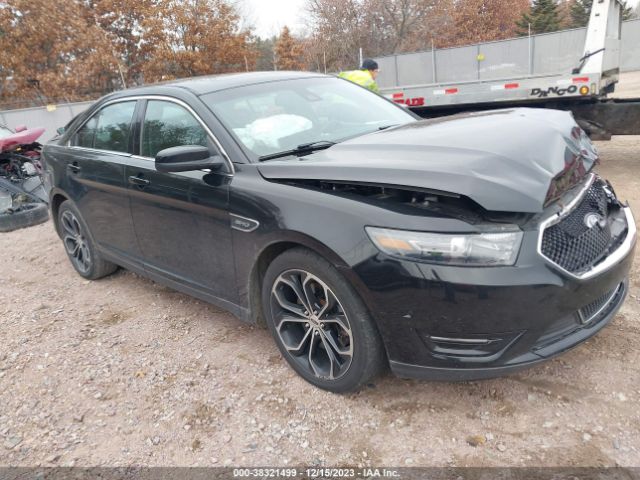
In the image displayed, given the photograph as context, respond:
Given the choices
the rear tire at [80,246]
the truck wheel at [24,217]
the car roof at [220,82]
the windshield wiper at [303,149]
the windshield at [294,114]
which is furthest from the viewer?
the truck wheel at [24,217]

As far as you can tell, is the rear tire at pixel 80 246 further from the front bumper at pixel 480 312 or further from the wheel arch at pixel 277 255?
the front bumper at pixel 480 312

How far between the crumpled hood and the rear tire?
2.54m

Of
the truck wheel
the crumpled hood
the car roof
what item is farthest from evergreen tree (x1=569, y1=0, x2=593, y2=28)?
the crumpled hood

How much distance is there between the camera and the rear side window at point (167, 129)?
3.15 meters

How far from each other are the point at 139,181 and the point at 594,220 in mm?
2825

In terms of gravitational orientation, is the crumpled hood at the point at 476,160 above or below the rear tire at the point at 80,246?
A: above

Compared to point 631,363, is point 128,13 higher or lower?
higher

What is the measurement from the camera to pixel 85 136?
14.3ft

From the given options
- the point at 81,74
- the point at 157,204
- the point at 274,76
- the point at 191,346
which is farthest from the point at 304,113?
the point at 81,74

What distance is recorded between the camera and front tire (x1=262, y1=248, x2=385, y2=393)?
2406 mm

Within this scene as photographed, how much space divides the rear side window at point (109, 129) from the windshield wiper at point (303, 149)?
1.42 meters

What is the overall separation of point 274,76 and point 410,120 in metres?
1.04

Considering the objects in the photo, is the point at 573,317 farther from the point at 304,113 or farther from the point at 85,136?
the point at 85,136

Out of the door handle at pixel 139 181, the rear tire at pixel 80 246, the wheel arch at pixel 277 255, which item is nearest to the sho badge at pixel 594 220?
the wheel arch at pixel 277 255
